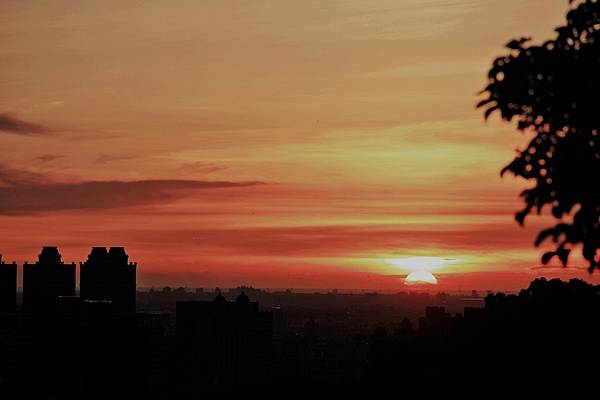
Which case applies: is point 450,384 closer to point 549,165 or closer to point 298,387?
point 298,387

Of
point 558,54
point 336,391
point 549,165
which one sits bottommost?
point 336,391

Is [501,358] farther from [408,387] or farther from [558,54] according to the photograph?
[558,54]

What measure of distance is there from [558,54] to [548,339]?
6394 cm

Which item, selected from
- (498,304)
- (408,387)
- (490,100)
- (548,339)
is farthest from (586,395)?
(498,304)

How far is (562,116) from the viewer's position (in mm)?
17625

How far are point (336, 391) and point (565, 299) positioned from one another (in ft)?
91.9

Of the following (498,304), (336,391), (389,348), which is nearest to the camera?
(336,391)

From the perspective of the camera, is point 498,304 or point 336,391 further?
point 498,304

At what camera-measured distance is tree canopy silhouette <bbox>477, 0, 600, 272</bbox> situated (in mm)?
17000

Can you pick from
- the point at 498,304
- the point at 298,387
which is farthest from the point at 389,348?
the point at 298,387

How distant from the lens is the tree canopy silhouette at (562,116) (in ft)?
55.8

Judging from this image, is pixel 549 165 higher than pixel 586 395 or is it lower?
higher

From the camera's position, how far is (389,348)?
140m

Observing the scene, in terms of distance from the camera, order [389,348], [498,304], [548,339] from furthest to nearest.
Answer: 1. [498,304]
2. [389,348]
3. [548,339]
